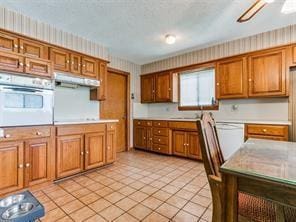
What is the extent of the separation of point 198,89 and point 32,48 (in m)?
3.47

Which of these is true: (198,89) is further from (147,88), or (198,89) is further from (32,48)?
(32,48)

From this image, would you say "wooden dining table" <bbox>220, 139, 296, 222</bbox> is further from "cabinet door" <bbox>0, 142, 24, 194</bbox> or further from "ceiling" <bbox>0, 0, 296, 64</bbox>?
"cabinet door" <bbox>0, 142, 24, 194</bbox>

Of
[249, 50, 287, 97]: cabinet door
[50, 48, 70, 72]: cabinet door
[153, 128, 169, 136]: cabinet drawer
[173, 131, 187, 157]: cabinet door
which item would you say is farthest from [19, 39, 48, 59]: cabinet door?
[249, 50, 287, 97]: cabinet door

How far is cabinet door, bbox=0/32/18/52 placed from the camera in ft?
7.57

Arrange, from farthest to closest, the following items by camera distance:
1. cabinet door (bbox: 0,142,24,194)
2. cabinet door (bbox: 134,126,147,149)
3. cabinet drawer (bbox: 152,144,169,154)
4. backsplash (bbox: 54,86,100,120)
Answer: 1. cabinet door (bbox: 134,126,147,149)
2. cabinet drawer (bbox: 152,144,169,154)
3. backsplash (bbox: 54,86,100,120)
4. cabinet door (bbox: 0,142,24,194)

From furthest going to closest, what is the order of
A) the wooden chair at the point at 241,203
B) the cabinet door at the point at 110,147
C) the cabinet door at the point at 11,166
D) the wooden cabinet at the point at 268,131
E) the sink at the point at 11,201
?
the cabinet door at the point at 110,147 < the wooden cabinet at the point at 268,131 < the cabinet door at the point at 11,166 < the sink at the point at 11,201 < the wooden chair at the point at 241,203

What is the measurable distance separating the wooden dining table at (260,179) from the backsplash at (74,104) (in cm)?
306

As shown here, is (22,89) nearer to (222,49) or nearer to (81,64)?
(81,64)

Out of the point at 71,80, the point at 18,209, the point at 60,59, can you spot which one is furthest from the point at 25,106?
the point at 18,209

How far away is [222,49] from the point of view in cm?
365

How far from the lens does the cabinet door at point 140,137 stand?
462cm

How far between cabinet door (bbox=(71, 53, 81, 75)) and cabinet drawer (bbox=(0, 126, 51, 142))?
117cm

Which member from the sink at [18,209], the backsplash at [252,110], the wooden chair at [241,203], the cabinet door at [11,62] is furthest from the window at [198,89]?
the sink at [18,209]

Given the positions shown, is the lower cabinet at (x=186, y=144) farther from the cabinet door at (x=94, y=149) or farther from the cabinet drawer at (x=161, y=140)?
the cabinet door at (x=94, y=149)
